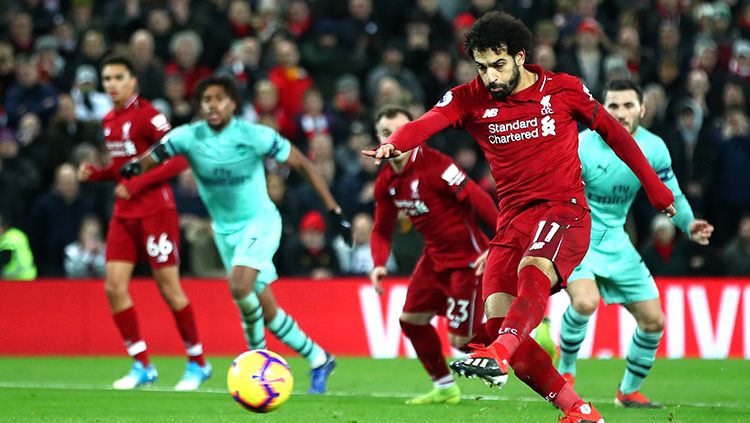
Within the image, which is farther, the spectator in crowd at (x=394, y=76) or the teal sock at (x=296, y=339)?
the spectator in crowd at (x=394, y=76)

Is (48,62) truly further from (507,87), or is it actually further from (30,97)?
(507,87)

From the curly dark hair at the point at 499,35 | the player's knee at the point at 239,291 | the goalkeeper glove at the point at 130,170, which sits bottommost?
the player's knee at the point at 239,291

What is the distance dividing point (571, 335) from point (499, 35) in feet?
11.0

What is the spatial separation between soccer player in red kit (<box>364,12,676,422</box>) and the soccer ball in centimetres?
142

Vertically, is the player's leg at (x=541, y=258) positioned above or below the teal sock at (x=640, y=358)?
above

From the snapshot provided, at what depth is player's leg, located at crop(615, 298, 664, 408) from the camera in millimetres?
9492

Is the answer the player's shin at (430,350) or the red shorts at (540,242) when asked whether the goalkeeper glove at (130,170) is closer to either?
the player's shin at (430,350)

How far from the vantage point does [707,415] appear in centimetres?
866

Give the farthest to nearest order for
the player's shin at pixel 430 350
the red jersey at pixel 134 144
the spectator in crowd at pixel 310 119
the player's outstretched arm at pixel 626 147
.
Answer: the spectator in crowd at pixel 310 119
the red jersey at pixel 134 144
the player's shin at pixel 430 350
the player's outstretched arm at pixel 626 147

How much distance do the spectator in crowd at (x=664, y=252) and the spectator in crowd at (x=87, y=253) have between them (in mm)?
6509

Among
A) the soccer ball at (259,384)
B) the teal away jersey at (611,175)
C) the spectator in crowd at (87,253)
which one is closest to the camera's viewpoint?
the soccer ball at (259,384)

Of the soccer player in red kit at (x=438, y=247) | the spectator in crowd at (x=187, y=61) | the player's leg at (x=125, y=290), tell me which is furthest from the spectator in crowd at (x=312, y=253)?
the soccer player in red kit at (x=438, y=247)

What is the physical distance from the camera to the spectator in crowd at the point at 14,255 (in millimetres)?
15141

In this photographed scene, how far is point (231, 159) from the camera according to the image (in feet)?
35.9
